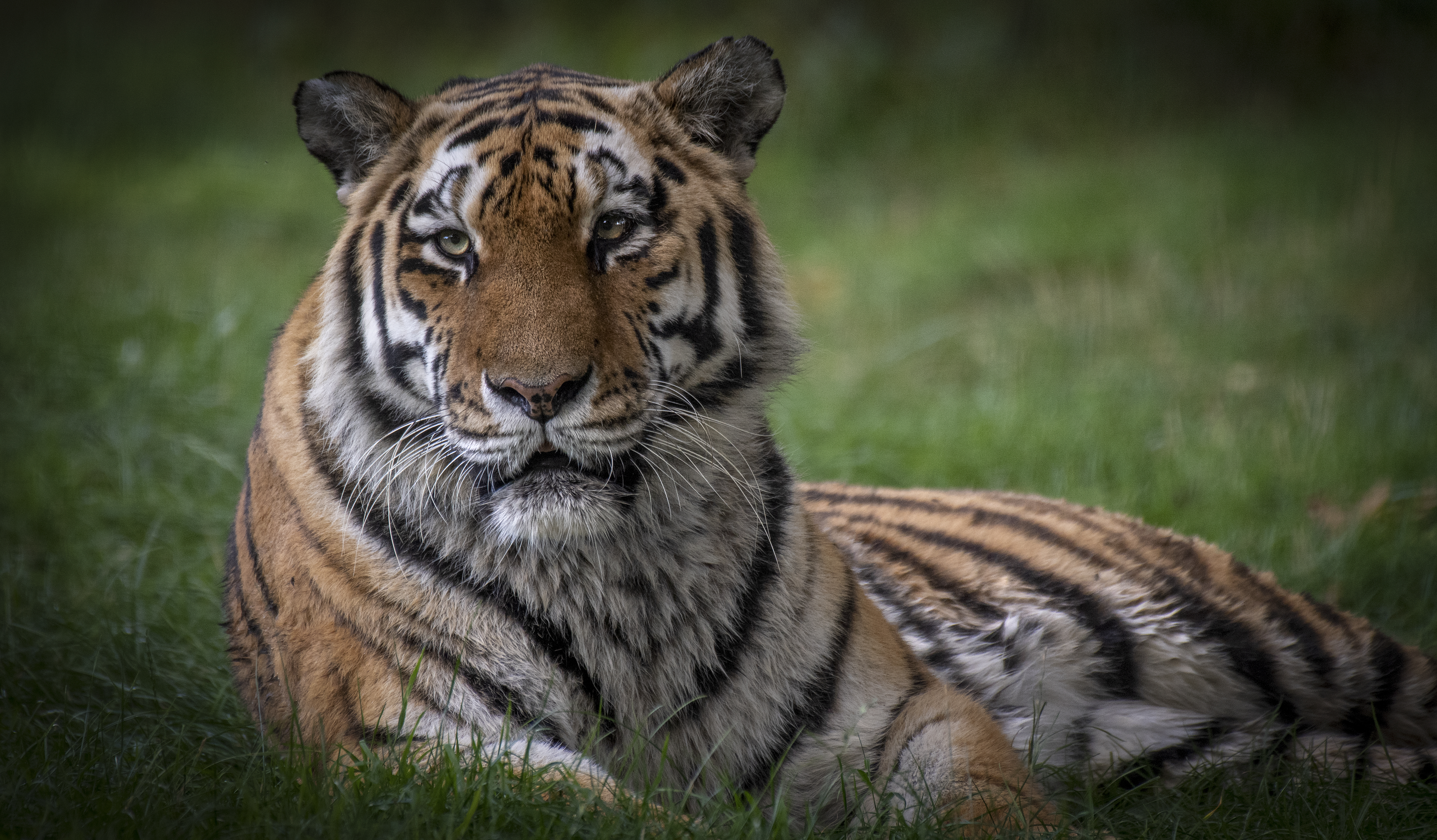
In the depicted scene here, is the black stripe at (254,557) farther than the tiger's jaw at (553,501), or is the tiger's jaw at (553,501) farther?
the black stripe at (254,557)

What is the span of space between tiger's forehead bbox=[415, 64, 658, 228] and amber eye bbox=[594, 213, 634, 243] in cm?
3

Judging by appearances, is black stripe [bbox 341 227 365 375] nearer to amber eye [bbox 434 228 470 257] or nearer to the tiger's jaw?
amber eye [bbox 434 228 470 257]

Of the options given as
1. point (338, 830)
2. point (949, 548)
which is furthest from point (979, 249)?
point (338, 830)

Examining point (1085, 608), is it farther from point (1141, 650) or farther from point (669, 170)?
point (669, 170)

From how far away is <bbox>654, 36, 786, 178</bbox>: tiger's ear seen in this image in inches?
85.4

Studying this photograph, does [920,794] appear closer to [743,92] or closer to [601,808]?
[601,808]

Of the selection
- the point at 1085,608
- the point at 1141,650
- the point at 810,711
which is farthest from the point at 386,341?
the point at 1141,650

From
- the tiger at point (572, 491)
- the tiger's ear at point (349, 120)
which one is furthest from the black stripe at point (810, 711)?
the tiger's ear at point (349, 120)

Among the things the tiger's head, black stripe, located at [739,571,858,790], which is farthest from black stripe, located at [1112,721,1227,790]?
the tiger's head

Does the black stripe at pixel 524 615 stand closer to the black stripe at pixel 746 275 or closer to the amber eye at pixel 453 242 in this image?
the amber eye at pixel 453 242

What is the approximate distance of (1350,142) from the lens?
6949 millimetres

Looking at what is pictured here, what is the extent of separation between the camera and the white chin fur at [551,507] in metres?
1.87

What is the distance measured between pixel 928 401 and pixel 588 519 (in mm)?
3342

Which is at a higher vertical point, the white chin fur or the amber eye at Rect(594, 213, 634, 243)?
the amber eye at Rect(594, 213, 634, 243)
